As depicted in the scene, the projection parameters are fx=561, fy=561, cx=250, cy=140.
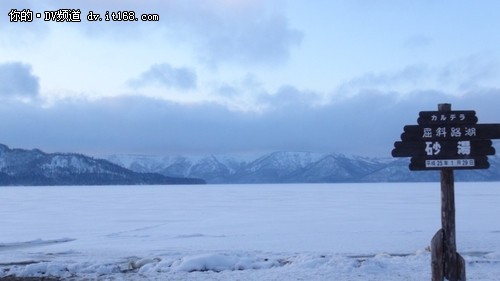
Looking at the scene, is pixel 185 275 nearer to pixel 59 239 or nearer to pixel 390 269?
pixel 390 269

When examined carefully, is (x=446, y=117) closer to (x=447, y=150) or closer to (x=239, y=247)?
(x=447, y=150)

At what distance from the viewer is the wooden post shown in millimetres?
9172

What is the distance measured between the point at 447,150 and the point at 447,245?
157 centimetres

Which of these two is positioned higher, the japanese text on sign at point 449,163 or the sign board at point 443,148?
the sign board at point 443,148

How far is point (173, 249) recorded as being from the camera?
60.6 ft

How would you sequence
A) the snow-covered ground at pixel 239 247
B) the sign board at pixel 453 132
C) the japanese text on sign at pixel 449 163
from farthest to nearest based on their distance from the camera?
the snow-covered ground at pixel 239 247
the sign board at pixel 453 132
the japanese text on sign at pixel 449 163

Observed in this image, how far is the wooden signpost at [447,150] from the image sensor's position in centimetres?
905

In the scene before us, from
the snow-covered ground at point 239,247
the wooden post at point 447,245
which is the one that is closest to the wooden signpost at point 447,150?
the wooden post at point 447,245

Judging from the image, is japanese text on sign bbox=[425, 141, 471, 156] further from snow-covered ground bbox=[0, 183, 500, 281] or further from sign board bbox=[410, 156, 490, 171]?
snow-covered ground bbox=[0, 183, 500, 281]

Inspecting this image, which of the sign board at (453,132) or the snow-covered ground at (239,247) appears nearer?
the sign board at (453,132)

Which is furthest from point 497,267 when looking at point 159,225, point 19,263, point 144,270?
point 159,225

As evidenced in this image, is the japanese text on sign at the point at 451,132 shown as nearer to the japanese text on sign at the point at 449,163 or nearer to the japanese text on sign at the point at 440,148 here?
the japanese text on sign at the point at 440,148

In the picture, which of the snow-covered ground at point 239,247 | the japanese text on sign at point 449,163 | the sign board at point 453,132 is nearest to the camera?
the japanese text on sign at point 449,163

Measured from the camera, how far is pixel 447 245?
920cm
